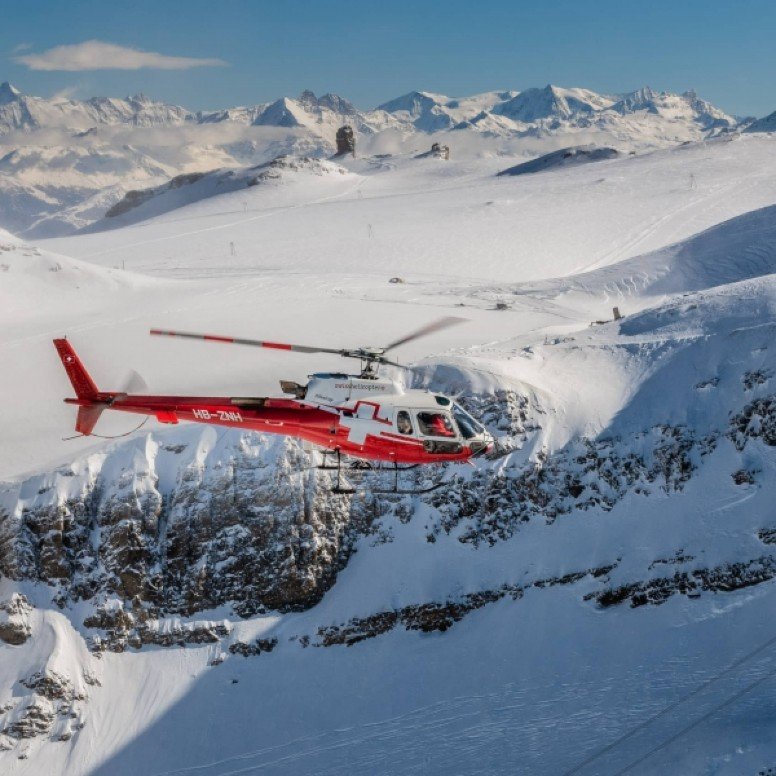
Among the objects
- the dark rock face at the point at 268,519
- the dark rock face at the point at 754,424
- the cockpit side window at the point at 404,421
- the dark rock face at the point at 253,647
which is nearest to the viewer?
the cockpit side window at the point at 404,421

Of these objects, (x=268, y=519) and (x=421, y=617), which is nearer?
(x=268, y=519)

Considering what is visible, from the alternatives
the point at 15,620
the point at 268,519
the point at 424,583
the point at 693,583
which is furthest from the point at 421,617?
the point at 15,620

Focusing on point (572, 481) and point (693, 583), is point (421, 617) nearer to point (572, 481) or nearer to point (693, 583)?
point (572, 481)

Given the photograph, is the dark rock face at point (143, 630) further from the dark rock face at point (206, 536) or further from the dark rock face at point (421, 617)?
the dark rock face at point (421, 617)

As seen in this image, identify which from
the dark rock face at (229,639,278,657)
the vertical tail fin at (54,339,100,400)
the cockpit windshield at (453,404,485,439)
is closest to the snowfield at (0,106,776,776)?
the dark rock face at (229,639,278,657)

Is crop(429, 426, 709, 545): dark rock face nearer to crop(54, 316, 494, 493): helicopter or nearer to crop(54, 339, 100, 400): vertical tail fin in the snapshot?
crop(54, 316, 494, 493): helicopter

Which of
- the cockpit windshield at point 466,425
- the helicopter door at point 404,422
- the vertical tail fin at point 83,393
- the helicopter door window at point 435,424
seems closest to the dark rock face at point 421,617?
the cockpit windshield at point 466,425

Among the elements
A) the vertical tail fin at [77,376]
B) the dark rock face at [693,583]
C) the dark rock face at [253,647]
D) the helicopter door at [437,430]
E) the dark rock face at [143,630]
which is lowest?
the dark rock face at [253,647]
